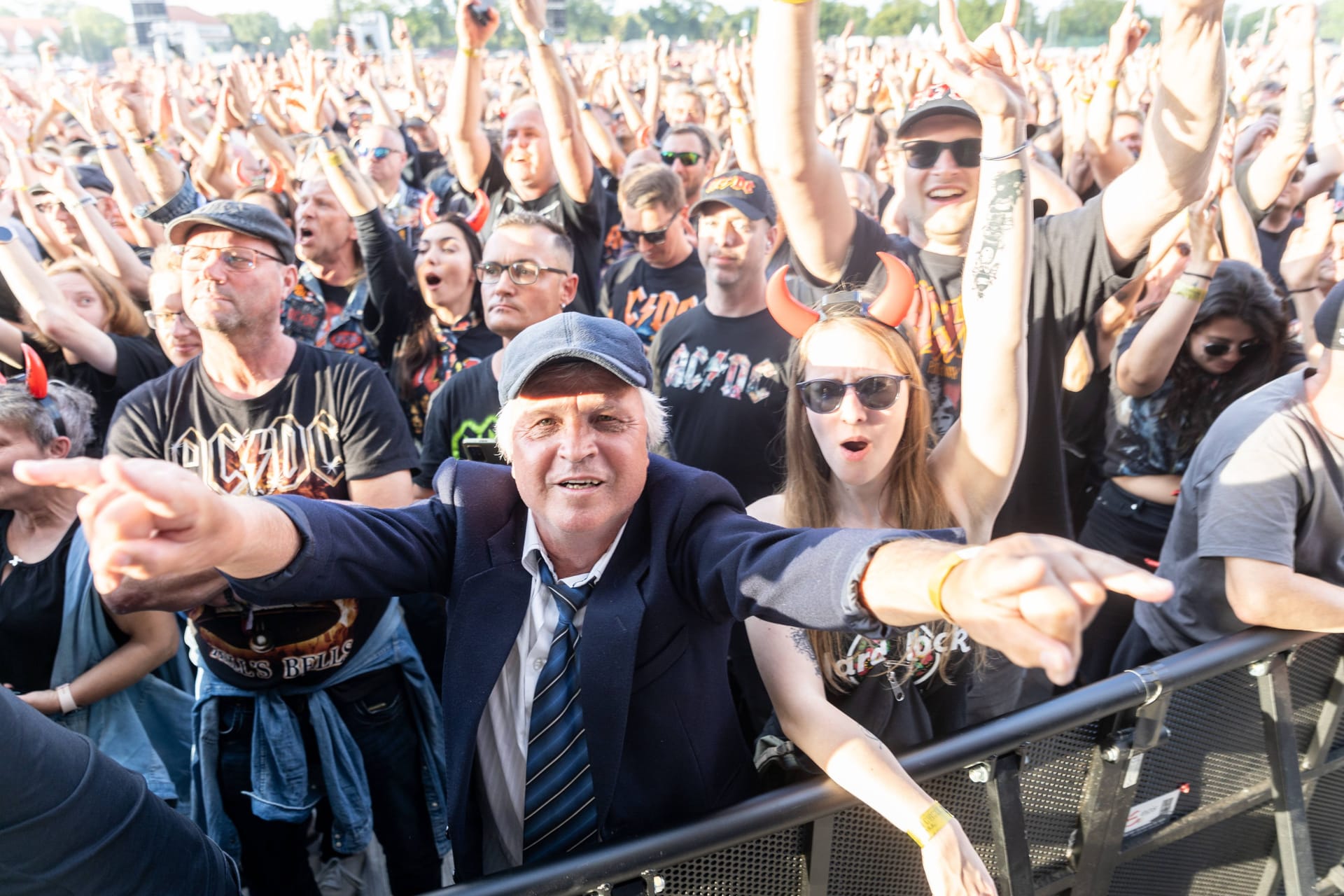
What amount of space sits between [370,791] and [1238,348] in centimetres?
319

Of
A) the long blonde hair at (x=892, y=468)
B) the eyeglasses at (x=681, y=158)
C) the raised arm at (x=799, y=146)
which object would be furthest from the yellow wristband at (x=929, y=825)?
the eyeglasses at (x=681, y=158)

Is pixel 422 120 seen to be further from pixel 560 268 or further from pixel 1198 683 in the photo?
pixel 1198 683

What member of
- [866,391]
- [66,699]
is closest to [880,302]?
[866,391]

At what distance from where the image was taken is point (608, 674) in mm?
1563

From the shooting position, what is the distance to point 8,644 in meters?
2.49

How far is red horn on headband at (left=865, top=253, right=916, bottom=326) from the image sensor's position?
7.13 ft

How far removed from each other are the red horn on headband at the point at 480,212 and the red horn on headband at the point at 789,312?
307 cm

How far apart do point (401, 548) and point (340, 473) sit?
3.45ft

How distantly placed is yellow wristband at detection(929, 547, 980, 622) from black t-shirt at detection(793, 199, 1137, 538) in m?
1.28

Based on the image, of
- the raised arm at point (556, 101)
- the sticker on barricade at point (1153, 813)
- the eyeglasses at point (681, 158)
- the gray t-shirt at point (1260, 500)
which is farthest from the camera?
the eyeglasses at point (681, 158)

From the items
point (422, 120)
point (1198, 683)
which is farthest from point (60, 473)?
point (422, 120)

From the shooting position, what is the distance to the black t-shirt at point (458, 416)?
3.04 m

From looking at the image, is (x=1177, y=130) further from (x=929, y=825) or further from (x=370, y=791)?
(x=370, y=791)

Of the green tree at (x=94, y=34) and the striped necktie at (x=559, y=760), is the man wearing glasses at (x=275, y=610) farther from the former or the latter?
the green tree at (x=94, y=34)
